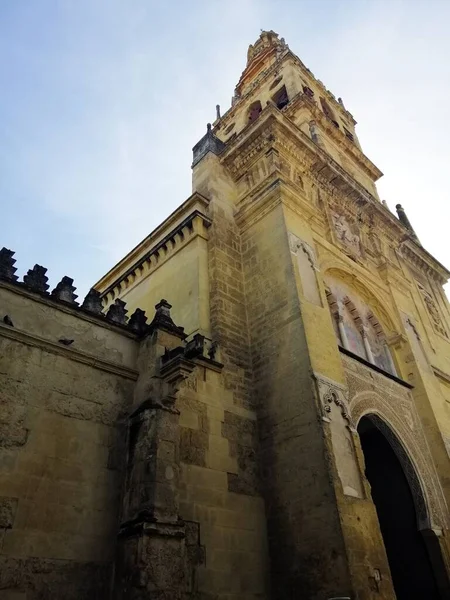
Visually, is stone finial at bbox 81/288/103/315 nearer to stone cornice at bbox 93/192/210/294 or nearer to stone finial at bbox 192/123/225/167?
stone cornice at bbox 93/192/210/294

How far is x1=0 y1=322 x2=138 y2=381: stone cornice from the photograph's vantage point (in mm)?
6125

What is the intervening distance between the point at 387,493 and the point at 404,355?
3.55 meters

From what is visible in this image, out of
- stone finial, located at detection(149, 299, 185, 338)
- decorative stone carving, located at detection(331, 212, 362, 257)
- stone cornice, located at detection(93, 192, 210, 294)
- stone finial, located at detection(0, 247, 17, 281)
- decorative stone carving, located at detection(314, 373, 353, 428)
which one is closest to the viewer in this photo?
stone finial, located at detection(0, 247, 17, 281)

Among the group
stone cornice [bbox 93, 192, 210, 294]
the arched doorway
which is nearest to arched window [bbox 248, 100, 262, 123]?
stone cornice [bbox 93, 192, 210, 294]

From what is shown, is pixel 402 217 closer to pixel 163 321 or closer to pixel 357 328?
pixel 357 328

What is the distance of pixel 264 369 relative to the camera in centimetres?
869

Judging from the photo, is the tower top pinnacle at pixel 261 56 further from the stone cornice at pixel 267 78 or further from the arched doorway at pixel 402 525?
the arched doorway at pixel 402 525

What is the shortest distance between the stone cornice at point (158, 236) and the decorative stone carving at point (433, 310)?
875 cm

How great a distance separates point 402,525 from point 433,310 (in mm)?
8516

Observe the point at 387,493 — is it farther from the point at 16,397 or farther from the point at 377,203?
the point at 377,203

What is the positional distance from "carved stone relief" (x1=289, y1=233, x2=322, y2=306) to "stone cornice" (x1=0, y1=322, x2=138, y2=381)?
12.9 feet

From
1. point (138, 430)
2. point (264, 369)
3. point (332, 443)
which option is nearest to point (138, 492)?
point (138, 430)

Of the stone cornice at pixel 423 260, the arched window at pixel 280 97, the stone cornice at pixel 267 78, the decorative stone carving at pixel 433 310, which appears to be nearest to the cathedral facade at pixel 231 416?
the decorative stone carving at pixel 433 310

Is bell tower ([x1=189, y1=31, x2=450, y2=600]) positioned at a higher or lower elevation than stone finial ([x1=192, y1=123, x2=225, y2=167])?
lower
